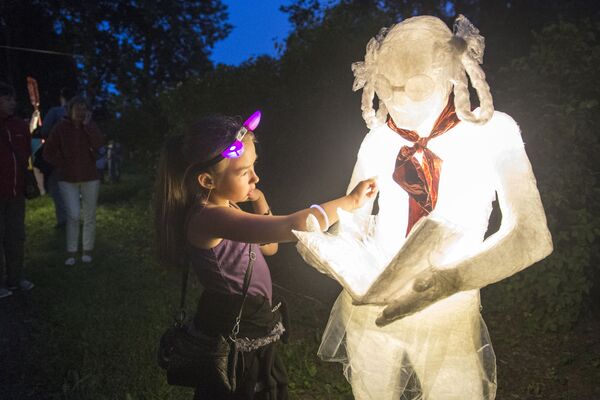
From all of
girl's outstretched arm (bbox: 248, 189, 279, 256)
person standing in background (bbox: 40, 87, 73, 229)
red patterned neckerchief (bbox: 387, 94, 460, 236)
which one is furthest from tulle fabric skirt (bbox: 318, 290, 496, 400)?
person standing in background (bbox: 40, 87, 73, 229)

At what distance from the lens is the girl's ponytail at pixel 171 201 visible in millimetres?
2123

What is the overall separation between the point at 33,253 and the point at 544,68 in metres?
6.80

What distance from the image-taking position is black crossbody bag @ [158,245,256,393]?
2053mm

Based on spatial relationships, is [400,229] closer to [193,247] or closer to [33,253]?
[193,247]

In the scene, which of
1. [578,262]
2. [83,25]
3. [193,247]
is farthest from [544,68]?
[83,25]

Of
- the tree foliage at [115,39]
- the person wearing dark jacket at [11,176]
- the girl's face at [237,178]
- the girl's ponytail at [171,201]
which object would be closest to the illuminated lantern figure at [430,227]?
the girl's face at [237,178]

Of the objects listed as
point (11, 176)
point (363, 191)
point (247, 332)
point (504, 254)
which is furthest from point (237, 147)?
point (11, 176)

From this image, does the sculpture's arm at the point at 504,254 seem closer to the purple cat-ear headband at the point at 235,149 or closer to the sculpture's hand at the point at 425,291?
the sculpture's hand at the point at 425,291

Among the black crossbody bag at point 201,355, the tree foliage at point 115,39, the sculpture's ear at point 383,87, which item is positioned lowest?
the black crossbody bag at point 201,355

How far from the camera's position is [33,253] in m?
6.79

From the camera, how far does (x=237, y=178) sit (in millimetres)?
1955

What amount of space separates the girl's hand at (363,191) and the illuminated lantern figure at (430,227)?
0.07 metres

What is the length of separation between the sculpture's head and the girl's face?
614mm

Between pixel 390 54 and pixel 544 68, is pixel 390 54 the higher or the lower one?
the lower one
